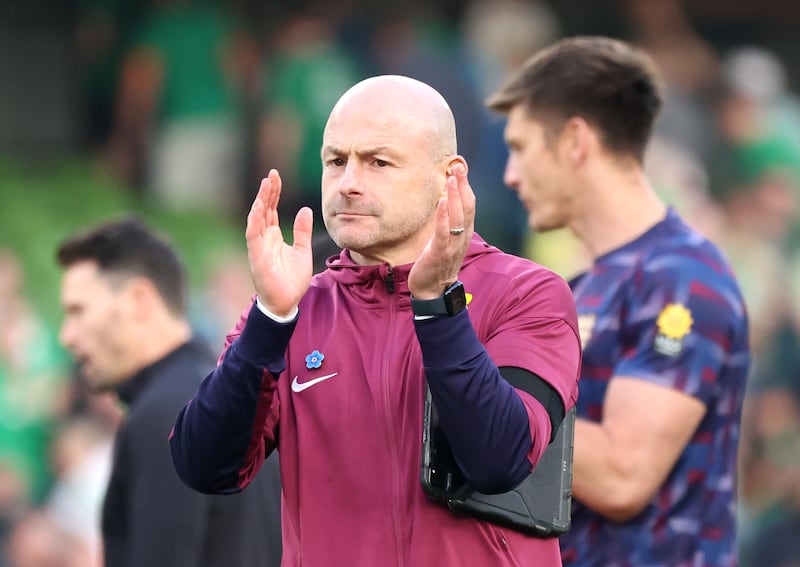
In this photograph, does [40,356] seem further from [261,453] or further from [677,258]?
[261,453]

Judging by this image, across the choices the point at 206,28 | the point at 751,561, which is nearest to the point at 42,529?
the point at 751,561

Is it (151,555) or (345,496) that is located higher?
(345,496)

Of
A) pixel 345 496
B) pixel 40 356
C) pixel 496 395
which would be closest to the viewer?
pixel 496 395

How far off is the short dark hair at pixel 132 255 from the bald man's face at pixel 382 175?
248 centimetres

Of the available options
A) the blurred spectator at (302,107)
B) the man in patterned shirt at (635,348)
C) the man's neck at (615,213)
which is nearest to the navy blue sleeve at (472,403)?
the man in patterned shirt at (635,348)

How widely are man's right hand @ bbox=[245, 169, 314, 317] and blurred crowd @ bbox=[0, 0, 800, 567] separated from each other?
19.3 ft

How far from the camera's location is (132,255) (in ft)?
19.0

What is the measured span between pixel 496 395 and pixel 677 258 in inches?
66.1

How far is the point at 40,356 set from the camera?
34.8 ft

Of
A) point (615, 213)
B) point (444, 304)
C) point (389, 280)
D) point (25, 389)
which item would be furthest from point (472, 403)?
point (25, 389)

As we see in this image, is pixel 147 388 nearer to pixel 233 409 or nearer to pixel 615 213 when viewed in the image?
pixel 615 213

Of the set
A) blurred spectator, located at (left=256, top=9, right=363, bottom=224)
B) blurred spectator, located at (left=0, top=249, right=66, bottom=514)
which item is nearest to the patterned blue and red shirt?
blurred spectator, located at (left=0, top=249, right=66, bottom=514)

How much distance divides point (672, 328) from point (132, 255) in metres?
2.23

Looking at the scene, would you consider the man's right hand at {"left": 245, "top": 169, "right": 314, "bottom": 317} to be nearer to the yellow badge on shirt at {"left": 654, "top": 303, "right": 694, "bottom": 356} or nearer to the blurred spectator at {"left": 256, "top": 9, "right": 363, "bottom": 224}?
the yellow badge on shirt at {"left": 654, "top": 303, "right": 694, "bottom": 356}
